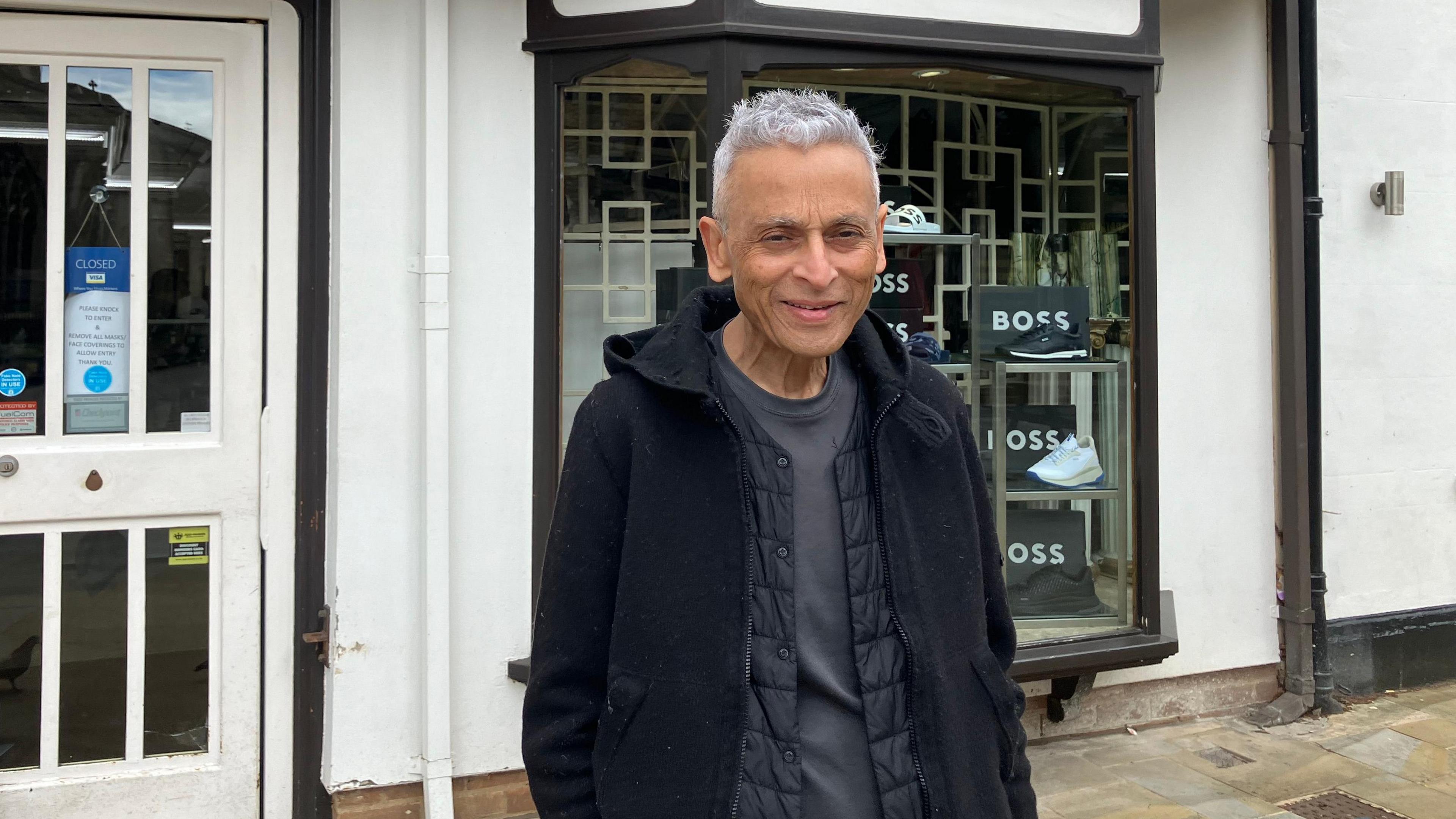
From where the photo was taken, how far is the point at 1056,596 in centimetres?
450

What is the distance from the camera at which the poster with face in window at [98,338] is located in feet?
11.4

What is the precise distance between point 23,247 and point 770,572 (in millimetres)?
2999

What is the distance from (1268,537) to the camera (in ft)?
15.5

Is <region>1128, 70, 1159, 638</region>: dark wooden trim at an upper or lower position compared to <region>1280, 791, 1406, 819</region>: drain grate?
upper

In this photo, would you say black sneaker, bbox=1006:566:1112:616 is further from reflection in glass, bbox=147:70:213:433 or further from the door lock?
reflection in glass, bbox=147:70:213:433

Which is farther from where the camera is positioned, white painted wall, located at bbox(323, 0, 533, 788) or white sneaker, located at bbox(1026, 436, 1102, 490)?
white sneaker, located at bbox(1026, 436, 1102, 490)

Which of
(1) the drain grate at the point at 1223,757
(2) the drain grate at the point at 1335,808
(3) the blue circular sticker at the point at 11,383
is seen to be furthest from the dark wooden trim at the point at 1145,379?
(3) the blue circular sticker at the point at 11,383

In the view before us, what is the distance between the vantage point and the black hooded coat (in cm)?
155

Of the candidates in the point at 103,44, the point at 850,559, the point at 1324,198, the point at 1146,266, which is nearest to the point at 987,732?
the point at 850,559

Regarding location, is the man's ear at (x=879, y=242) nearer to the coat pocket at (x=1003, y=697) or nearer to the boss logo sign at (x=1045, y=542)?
the coat pocket at (x=1003, y=697)

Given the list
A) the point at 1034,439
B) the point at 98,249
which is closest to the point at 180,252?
the point at 98,249

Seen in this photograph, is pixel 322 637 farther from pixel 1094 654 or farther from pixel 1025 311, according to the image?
pixel 1025 311

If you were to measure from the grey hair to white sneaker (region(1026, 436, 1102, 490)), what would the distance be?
3.09 meters

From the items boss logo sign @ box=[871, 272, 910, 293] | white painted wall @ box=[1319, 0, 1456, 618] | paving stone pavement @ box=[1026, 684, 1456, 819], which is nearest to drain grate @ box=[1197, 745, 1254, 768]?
paving stone pavement @ box=[1026, 684, 1456, 819]
